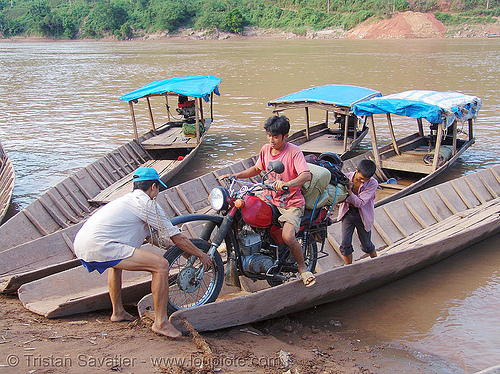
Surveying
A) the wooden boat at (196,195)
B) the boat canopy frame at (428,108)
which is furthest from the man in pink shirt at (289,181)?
the boat canopy frame at (428,108)

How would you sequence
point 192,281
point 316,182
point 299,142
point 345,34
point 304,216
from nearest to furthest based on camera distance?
point 192,281, point 316,182, point 304,216, point 299,142, point 345,34

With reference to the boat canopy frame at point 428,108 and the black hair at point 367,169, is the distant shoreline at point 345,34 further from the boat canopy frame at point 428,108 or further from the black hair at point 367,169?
the black hair at point 367,169

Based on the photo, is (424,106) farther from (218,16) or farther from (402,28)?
(218,16)

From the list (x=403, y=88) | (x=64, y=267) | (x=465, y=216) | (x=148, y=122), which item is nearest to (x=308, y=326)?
(x=64, y=267)

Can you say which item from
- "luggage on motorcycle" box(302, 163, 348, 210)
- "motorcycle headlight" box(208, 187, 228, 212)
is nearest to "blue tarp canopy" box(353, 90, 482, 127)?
"luggage on motorcycle" box(302, 163, 348, 210)

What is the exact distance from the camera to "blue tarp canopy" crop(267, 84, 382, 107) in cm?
945

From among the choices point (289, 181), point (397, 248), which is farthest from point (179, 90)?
point (289, 181)

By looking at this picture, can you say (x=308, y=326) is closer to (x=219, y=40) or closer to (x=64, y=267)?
(x=64, y=267)

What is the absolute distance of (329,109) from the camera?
31.0ft

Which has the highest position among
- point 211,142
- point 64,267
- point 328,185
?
point 328,185

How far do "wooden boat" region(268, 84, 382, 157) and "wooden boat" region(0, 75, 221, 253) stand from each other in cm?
204

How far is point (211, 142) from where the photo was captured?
510 inches

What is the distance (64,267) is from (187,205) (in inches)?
109

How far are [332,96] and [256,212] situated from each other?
6816 mm
